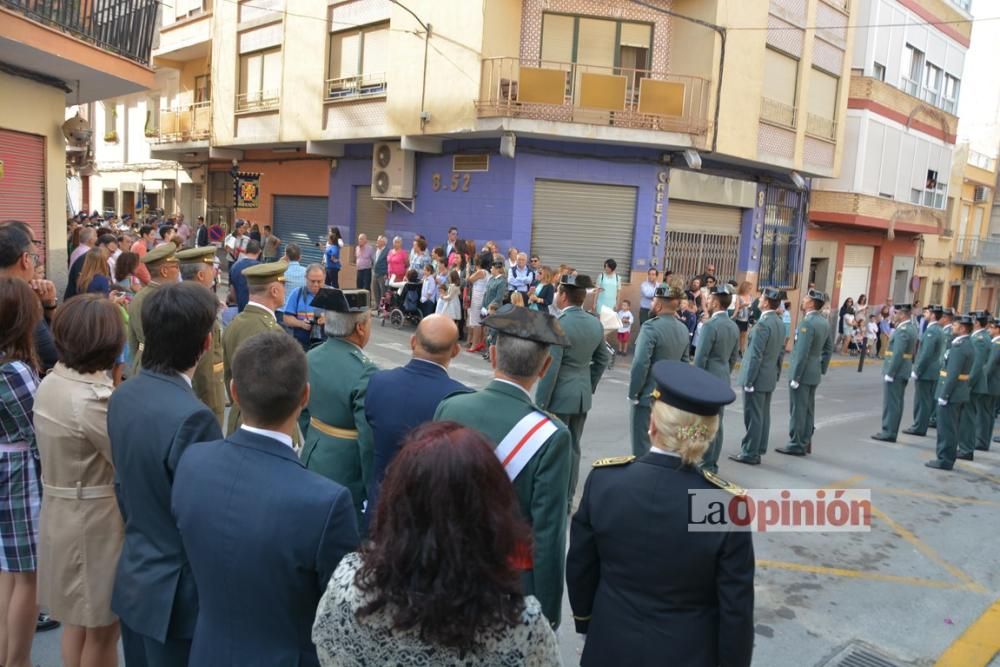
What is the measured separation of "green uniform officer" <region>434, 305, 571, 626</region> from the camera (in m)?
3.06

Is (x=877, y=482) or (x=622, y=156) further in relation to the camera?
→ (x=622, y=156)

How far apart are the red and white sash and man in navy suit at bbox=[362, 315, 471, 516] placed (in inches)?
24.2

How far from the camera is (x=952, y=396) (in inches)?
376

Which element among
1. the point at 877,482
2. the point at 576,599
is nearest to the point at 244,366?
the point at 576,599

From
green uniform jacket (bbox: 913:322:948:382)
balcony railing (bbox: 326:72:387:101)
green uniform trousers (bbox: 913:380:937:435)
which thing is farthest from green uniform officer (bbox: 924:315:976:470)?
balcony railing (bbox: 326:72:387:101)

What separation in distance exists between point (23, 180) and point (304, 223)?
507 inches

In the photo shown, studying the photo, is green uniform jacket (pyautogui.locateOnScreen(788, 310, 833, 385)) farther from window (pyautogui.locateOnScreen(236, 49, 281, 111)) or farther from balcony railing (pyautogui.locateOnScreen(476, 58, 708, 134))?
window (pyautogui.locateOnScreen(236, 49, 281, 111))

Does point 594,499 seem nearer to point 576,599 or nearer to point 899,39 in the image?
point 576,599

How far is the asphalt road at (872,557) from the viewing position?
4859 mm

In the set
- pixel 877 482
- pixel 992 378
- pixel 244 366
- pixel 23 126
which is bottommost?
pixel 877 482

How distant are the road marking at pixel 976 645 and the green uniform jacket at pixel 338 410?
3759 millimetres

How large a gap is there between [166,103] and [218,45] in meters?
5.63

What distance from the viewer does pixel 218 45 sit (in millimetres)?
24422

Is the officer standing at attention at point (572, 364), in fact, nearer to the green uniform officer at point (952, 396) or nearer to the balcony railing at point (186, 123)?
the green uniform officer at point (952, 396)
